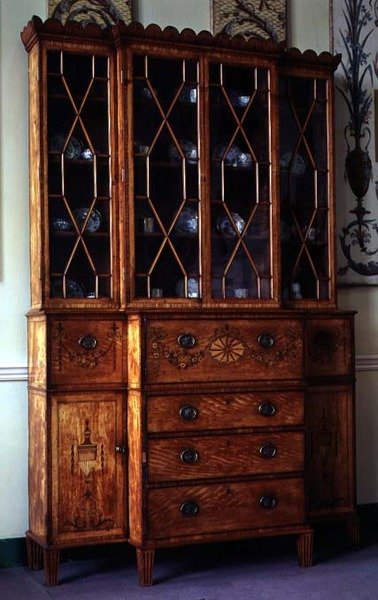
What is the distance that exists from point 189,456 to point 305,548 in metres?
0.64

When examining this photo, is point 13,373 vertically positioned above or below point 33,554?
above

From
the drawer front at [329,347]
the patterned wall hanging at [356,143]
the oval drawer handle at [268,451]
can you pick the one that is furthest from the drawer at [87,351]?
the patterned wall hanging at [356,143]

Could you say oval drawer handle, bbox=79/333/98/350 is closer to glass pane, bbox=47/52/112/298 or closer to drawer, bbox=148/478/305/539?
glass pane, bbox=47/52/112/298

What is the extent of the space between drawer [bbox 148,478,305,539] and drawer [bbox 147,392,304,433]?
234 mm

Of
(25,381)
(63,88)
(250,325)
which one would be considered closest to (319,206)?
(250,325)

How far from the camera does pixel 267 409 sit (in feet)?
11.7

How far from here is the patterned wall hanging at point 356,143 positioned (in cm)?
431

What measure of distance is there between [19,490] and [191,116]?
1706 millimetres

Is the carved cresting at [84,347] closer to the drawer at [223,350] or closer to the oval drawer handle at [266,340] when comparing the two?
the drawer at [223,350]

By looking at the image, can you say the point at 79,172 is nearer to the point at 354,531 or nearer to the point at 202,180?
the point at 202,180

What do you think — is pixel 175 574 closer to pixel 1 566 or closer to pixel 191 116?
pixel 1 566

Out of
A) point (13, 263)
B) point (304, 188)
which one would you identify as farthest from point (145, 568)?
point (304, 188)

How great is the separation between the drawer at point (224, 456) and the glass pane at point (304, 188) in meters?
0.68

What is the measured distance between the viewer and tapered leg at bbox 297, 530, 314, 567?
3.62 m
